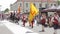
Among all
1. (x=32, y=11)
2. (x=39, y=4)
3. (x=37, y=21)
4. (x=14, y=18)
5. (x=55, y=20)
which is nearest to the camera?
(x=55, y=20)

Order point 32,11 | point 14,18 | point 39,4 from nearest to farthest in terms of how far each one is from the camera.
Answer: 1. point 32,11
2. point 14,18
3. point 39,4

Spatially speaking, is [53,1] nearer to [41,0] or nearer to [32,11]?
[41,0]

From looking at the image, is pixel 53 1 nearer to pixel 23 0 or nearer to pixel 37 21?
pixel 23 0

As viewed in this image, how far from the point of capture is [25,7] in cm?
10906

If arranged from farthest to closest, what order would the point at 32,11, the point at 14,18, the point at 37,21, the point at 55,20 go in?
the point at 14,18
the point at 37,21
the point at 32,11
the point at 55,20

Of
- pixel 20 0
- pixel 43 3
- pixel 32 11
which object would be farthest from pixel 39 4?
pixel 32 11

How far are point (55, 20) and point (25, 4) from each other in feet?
304

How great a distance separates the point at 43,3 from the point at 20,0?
10.9m

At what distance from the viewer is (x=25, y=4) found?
109875 millimetres

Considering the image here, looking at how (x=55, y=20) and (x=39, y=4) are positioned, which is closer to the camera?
(x=55, y=20)

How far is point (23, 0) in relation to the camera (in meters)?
111

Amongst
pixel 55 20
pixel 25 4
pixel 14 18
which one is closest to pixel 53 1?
pixel 25 4

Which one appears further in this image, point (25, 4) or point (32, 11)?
point (25, 4)

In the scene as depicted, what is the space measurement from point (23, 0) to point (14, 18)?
6911 centimetres
